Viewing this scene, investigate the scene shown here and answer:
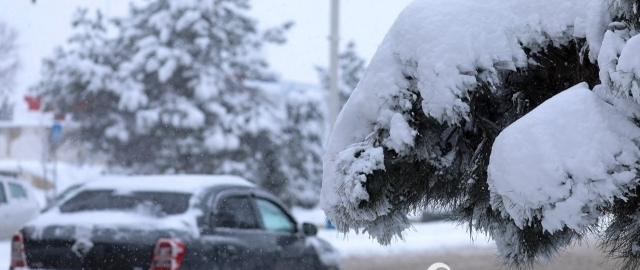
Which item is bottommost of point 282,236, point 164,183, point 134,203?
point 282,236

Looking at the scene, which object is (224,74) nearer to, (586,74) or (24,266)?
(24,266)

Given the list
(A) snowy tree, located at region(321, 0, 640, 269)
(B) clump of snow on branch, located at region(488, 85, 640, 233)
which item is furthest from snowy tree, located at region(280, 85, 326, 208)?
(B) clump of snow on branch, located at region(488, 85, 640, 233)

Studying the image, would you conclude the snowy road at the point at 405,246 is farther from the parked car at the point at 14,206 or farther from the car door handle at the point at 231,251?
the car door handle at the point at 231,251

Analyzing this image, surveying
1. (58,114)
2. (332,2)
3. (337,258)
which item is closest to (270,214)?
(337,258)

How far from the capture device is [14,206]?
1570 centimetres

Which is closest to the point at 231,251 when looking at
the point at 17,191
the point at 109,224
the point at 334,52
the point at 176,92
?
the point at 109,224

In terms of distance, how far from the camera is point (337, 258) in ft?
27.3

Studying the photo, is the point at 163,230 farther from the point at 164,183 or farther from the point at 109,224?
the point at 164,183

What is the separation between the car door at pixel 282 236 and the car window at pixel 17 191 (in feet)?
31.7

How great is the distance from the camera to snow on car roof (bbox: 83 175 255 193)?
7.16 m

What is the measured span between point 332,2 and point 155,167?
11.1m

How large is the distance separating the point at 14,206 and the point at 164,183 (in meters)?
9.50

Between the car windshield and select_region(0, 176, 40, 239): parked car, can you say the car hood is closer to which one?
the car windshield

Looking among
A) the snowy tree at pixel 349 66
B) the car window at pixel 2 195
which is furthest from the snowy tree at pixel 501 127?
the snowy tree at pixel 349 66
